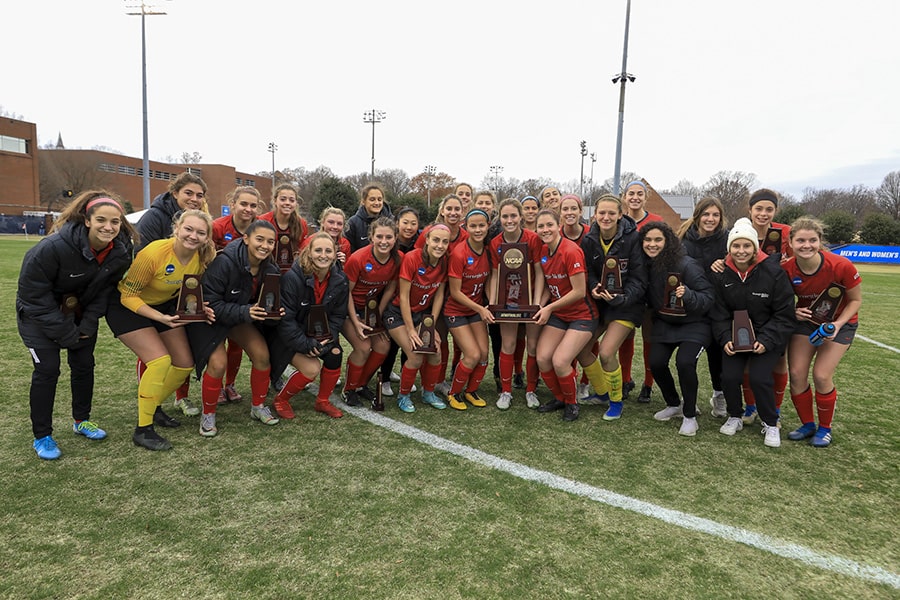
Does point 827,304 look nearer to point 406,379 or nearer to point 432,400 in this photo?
point 432,400

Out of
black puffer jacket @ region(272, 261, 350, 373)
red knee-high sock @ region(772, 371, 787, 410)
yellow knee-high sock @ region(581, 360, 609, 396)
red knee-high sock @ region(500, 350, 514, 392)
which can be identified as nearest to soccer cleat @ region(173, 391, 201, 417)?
black puffer jacket @ region(272, 261, 350, 373)

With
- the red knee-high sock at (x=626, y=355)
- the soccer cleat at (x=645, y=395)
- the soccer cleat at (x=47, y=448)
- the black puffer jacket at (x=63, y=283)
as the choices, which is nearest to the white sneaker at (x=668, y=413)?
the soccer cleat at (x=645, y=395)

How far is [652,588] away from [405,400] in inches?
108

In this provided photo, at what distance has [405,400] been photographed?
15.4 feet

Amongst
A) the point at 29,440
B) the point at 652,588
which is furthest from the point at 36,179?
the point at 652,588

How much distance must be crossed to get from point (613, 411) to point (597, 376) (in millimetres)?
336

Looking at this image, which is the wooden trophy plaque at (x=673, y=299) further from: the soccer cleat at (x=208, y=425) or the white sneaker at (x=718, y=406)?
the soccer cleat at (x=208, y=425)

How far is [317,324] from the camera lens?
164 inches

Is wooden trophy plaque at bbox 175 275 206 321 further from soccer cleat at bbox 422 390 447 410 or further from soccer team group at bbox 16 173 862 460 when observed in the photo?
soccer cleat at bbox 422 390 447 410

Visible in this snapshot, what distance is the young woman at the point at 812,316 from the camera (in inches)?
153

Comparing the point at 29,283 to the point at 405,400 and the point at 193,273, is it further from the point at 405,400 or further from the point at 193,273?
the point at 405,400

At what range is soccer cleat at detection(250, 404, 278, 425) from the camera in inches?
166

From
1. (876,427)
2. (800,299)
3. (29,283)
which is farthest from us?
(876,427)

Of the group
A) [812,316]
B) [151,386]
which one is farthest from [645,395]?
[151,386]
